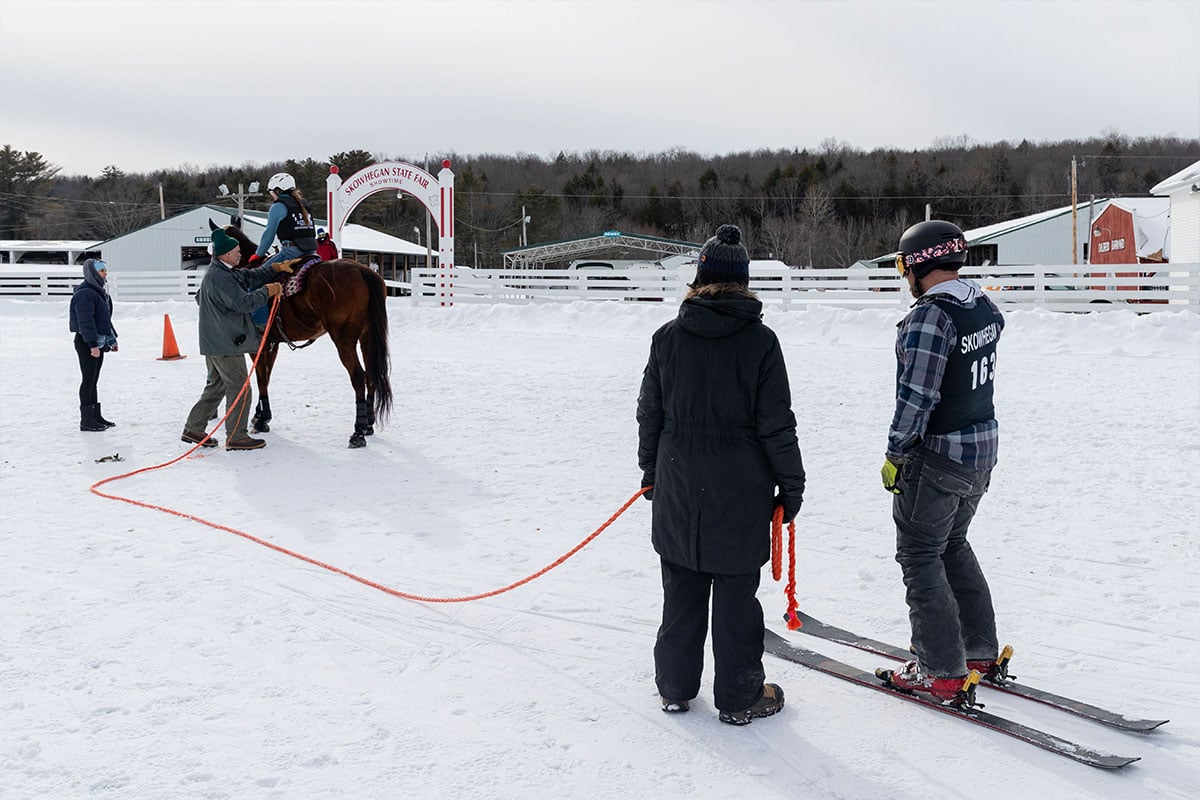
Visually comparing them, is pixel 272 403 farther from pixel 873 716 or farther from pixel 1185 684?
pixel 1185 684

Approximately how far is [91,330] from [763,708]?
7.72 meters

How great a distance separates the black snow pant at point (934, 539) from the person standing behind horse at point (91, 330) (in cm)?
→ 776

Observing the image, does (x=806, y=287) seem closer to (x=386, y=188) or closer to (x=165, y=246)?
(x=386, y=188)

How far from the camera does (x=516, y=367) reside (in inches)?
518

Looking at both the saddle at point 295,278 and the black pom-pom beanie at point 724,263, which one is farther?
the saddle at point 295,278

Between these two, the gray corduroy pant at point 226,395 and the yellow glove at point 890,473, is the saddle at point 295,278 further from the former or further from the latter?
the yellow glove at point 890,473

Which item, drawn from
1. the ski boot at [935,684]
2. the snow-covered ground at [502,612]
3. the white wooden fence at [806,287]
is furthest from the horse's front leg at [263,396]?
the white wooden fence at [806,287]

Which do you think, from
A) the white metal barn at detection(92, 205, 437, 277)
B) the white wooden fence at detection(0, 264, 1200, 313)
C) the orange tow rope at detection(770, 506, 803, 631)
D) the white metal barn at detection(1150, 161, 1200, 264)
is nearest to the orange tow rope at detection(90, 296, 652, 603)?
the orange tow rope at detection(770, 506, 803, 631)

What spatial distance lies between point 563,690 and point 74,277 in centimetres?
3135

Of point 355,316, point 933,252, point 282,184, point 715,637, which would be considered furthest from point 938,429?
point 282,184

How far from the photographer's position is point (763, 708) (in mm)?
3551

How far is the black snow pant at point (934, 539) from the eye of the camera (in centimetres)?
349

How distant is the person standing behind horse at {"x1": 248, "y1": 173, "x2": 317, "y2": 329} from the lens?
29.0 feet

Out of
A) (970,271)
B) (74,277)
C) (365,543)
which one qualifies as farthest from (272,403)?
(74,277)
